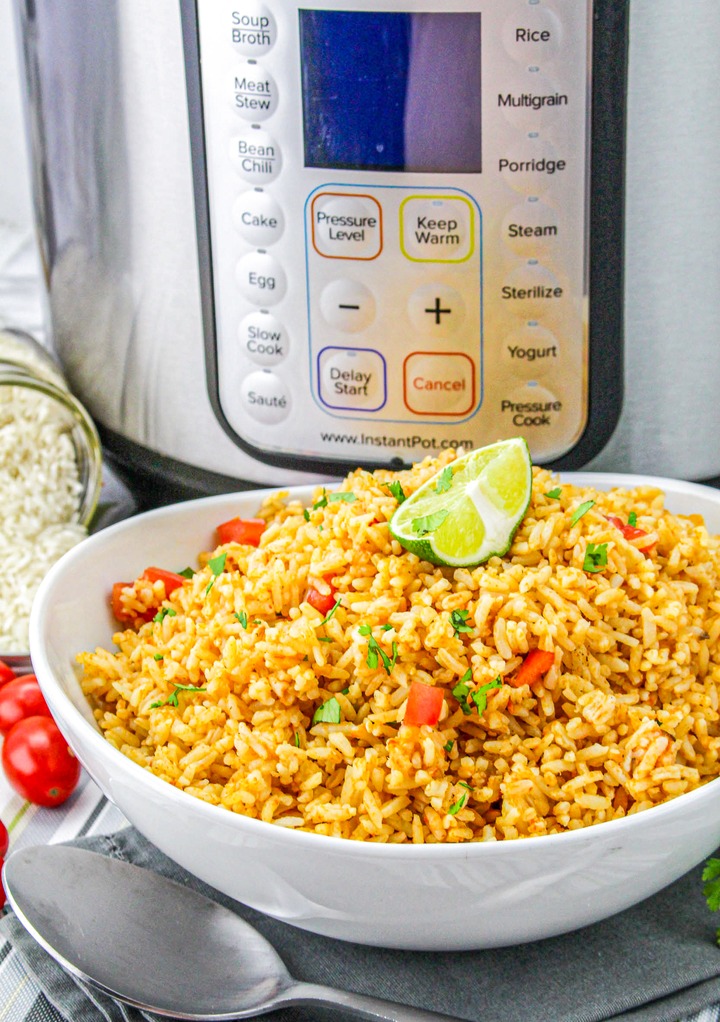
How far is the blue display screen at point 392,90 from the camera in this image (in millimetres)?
1053

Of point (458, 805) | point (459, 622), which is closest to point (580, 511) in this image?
point (459, 622)

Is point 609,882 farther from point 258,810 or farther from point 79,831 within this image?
point 79,831

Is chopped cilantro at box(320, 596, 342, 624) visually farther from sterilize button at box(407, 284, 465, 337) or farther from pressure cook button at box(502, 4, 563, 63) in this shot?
pressure cook button at box(502, 4, 563, 63)

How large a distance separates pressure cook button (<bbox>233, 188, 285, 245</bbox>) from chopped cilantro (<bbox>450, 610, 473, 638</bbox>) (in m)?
0.43

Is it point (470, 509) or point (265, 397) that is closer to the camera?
point (470, 509)

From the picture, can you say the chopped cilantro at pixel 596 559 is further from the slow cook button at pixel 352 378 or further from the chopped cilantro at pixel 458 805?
the slow cook button at pixel 352 378

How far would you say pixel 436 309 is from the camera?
115 cm

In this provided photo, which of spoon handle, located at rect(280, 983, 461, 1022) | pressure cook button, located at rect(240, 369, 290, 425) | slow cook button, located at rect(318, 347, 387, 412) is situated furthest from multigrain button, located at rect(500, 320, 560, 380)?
spoon handle, located at rect(280, 983, 461, 1022)

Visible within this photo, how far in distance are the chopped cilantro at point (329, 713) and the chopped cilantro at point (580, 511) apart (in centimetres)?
24

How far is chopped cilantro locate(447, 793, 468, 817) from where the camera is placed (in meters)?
0.86

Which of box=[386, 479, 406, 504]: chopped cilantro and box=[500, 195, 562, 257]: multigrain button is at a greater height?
box=[500, 195, 562, 257]: multigrain button

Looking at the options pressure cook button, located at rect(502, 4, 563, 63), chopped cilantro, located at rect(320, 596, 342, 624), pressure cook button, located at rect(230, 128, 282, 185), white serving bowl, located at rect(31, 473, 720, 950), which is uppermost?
pressure cook button, located at rect(502, 4, 563, 63)

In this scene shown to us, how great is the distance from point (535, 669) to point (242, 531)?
40 centimetres

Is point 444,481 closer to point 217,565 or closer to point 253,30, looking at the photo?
point 217,565
